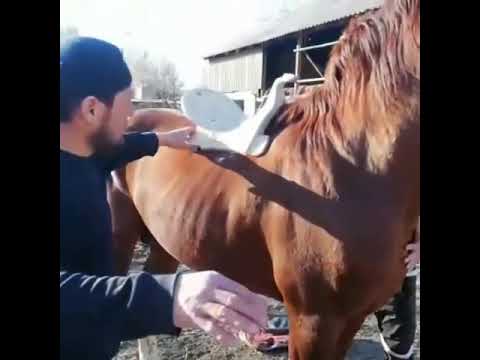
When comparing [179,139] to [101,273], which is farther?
[179,139]

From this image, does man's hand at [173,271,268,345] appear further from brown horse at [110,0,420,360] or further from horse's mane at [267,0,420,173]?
horse's mane at [267,0,420,173]

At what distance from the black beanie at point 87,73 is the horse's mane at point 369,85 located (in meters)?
0.79

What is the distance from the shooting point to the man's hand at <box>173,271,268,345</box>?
2.33 ft

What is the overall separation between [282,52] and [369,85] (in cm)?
1175

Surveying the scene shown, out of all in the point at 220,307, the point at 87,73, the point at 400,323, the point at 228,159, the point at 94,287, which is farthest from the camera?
the point at 400,323

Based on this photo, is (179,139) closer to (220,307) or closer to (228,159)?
(228,159)

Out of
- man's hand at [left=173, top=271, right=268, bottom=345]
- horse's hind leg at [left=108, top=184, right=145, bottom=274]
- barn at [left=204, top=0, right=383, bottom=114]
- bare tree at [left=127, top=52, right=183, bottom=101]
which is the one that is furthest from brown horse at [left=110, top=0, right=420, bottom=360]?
bare tree at [left=127, top=52, right=183, bottom=101]

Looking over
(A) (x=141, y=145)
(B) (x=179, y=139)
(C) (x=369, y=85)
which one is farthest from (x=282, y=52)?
(C) (x=369, y=85)

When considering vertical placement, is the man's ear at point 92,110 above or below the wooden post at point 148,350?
above

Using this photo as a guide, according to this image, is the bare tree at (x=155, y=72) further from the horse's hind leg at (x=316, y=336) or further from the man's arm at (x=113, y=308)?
the man's arm at (x=113, y=308)

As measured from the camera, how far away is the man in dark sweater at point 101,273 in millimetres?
729

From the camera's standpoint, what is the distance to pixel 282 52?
13008 millimetres

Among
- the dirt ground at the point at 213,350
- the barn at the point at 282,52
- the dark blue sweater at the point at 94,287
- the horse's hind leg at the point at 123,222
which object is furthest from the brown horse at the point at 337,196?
the barn at the point at 282,52
